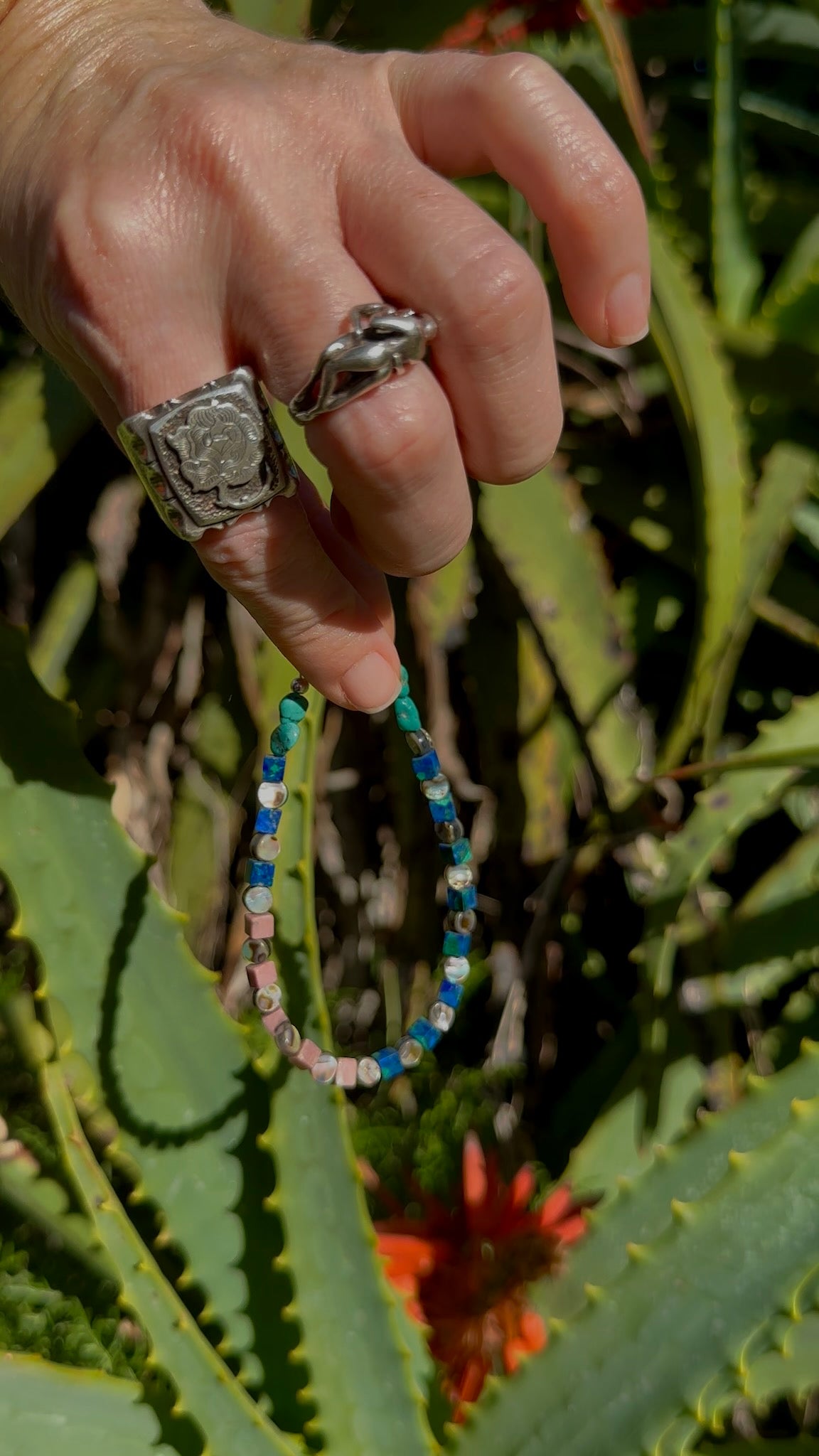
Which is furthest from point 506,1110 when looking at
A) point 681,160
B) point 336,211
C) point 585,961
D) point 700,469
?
point 681,160

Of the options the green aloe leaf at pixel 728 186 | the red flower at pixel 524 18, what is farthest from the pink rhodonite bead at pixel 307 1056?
the red flower at pixel 524 18

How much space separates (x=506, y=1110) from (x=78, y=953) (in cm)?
39

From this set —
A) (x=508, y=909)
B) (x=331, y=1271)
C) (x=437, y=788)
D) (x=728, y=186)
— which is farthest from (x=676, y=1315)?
(x=728, y=186)

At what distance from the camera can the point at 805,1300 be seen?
60cm

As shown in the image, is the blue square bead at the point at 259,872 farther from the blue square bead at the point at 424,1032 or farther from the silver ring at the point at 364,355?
the silver ring at the point at 364,355

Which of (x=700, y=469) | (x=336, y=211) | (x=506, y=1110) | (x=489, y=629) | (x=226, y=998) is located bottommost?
(x=506, y=1110)

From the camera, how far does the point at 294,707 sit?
0.50 meters

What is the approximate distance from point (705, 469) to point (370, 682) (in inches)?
14.7

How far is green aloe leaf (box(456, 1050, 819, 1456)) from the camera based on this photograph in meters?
0.47

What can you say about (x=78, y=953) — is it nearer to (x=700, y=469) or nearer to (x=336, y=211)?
(x=336, y=211)

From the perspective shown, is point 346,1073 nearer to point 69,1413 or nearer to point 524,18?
point 69,1413

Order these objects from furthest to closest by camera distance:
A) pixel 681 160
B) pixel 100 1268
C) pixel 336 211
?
pixel 681 160
pixel 100 1268
pixel 336 211

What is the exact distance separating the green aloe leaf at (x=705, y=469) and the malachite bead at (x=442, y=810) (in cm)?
21

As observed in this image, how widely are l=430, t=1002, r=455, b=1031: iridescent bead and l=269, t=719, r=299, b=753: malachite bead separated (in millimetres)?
182
